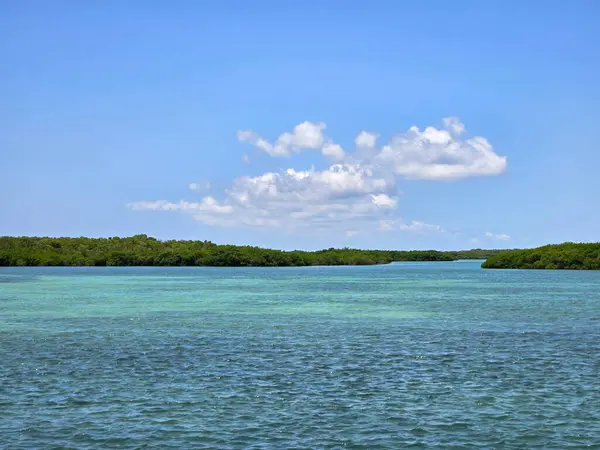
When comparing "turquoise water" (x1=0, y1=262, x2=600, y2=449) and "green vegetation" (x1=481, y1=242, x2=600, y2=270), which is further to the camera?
"green vegetation" (x1=481, y1=242, x2=600, y2=270)

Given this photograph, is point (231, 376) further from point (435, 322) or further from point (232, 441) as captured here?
point (435, 322)

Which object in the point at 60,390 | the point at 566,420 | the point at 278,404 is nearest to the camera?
the point at 566,420

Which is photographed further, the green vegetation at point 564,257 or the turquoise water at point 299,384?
the green vegetation at point 564,257

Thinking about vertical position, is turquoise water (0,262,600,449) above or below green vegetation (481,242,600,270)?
below

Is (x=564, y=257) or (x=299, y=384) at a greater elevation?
(x=564, y=257)

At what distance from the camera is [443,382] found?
2370 cm

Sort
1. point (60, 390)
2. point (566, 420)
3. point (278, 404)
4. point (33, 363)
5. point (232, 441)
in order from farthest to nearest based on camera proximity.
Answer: point (33, 363)
point (60, 390)
point (278, 404)
point (566, 420)
point (232, 441)

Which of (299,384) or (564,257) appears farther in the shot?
(564,257)

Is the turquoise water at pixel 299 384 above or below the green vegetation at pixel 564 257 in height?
below

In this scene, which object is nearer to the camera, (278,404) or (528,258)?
(278,404)

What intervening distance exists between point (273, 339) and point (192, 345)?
4.52 metres

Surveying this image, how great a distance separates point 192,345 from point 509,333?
680 inches

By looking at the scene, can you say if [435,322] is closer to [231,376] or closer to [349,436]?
[231,376]

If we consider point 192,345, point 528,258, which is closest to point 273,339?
point 192,345
